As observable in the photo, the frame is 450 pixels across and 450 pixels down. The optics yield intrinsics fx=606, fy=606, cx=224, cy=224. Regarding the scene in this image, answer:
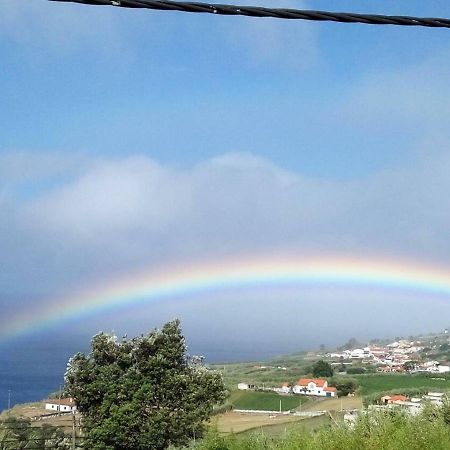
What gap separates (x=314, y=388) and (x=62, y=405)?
11.2 metres

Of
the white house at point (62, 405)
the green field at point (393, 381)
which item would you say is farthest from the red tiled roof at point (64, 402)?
the green field at point (393, 381)

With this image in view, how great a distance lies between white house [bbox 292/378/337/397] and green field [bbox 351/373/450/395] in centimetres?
135

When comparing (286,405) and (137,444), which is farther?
(286,405)

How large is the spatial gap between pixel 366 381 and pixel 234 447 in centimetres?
2078

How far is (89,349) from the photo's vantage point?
1925 cm

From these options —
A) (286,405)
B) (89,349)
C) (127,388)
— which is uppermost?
(89,349)

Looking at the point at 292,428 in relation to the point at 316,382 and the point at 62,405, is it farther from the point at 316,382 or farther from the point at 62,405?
the point at 316,382

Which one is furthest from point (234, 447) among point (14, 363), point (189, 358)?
point (14, 363)

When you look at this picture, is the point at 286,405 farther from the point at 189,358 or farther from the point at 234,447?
the point at 234,447

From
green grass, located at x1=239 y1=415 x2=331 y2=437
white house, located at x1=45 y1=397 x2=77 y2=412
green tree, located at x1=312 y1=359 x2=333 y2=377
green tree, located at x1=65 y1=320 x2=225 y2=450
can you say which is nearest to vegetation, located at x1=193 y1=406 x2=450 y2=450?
green grass, located at x1=239 y1=415 x2=331 y2=437

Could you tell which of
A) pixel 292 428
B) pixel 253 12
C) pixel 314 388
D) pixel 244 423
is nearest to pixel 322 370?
pixel 314 388

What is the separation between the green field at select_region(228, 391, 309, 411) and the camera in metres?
23.5

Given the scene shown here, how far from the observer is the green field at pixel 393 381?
75.3 ft

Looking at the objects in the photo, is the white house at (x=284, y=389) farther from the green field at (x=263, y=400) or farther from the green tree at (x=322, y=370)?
the green tree at (x=322, y=370)
